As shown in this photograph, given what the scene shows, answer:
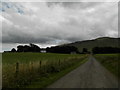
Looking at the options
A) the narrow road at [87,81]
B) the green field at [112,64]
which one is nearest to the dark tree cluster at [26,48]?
the green field at [112,64]

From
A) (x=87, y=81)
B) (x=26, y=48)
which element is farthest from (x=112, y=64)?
(x=26, y=48)

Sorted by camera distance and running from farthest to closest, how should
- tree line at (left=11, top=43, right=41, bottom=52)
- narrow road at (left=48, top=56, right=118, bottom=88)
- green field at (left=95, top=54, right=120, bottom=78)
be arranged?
tree line at (left=11, top=43, right=41, bottom=52) < green field at (left=95, top=54, right=120, bottom=78) < narrow road at (left=48, top=56, right=118, bottom=88)

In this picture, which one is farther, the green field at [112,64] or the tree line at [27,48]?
the tree line at [27,48]

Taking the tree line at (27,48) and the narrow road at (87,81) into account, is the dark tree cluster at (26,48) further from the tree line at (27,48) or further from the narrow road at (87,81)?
the narrow road at (87,81)

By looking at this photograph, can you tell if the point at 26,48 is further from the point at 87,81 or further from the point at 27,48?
the point at 87,81

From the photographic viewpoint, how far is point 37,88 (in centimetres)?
970

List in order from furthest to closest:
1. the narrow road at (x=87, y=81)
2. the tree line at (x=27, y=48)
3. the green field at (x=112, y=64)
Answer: the tree line at (x=27, y=48) < the green field at (x=112, y=64) < the narrow road at (x=87, y=81)

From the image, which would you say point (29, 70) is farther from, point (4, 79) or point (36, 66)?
point (4, 79)

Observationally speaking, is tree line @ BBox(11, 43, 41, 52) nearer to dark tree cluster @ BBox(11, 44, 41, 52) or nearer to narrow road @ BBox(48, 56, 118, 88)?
dark tree cluster @ BBox(11, 44, 41, 52)

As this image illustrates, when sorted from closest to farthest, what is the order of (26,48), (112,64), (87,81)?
1. (87,81)
2. (112,64)
3. (26,48)

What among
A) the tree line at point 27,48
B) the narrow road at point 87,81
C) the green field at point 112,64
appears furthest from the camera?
the tree line at point 27,48

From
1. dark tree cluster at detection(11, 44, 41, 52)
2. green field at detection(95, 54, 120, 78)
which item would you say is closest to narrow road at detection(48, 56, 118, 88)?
green field at detection(95, 54, 120, 78)

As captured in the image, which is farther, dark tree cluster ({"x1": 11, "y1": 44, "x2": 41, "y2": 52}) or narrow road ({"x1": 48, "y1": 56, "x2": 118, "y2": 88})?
dark tree cluster ({"x1": 11, "y1": 44, "x2": 41, "y2": 52})

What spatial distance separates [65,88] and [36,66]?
661 cm
